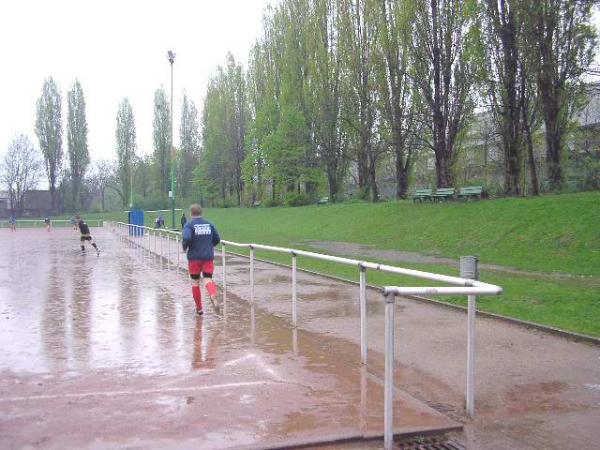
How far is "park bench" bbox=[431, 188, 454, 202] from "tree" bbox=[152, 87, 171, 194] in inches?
2040

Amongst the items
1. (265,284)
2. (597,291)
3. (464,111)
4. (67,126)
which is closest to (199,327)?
(265,284)

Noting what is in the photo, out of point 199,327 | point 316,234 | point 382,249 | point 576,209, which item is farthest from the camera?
point 316,234

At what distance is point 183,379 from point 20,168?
81290 mm

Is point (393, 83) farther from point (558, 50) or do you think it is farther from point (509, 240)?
point (509, 240)

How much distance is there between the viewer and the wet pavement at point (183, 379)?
421 cm

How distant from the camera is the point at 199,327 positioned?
8148 mm

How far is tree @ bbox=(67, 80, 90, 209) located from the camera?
255ft

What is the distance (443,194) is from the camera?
27.2 meters

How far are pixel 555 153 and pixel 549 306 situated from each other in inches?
691

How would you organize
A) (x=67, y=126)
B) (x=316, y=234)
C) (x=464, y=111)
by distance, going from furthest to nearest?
(x=67, y=126)
(x=316, y=234)
(x=464, y=111)

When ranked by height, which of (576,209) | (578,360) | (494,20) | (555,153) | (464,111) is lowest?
(578,360)

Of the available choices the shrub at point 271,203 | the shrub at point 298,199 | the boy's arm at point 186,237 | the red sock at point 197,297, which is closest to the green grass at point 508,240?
the red sock at point 197,297

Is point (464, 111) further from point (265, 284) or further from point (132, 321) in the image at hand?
point (132, 321)

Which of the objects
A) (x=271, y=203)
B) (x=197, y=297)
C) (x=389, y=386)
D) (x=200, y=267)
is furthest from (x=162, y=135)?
(x=389, y=386)
